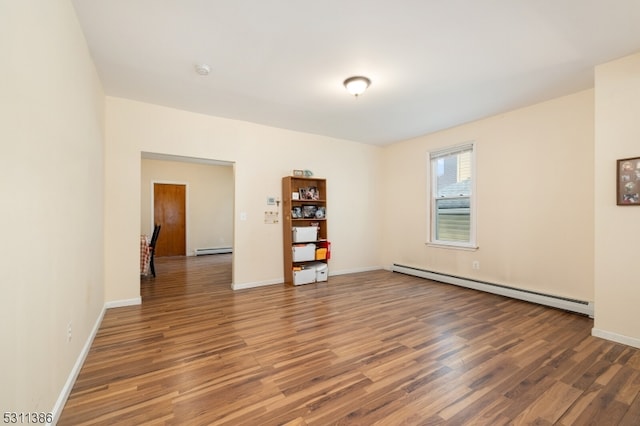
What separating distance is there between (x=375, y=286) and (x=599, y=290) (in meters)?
2.68

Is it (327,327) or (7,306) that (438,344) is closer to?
(327,327)

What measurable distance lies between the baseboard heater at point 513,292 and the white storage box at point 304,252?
2.03 m

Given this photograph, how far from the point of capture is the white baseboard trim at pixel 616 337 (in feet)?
8.18

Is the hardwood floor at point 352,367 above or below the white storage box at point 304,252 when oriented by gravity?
below

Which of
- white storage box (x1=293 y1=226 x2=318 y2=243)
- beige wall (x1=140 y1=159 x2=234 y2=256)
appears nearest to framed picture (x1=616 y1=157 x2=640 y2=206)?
white storage box (x1=293 y1=226 x2=318 y2=243)

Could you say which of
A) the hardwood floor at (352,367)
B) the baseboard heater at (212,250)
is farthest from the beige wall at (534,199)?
the baseboard heater at (212,250)

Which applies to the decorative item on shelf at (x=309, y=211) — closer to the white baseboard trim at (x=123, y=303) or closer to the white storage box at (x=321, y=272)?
the white storage box at (x=321, y=272)

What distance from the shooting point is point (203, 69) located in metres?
2.80

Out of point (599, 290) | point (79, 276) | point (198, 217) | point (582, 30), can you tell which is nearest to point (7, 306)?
point (79, 276)

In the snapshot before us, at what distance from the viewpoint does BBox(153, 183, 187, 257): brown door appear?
754 cm

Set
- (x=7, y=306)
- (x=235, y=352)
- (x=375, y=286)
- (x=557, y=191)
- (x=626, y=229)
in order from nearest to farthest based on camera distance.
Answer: (x=7, y=306) → (x=235, y=352) → (x=626, y=229) → (x=557, y=191) → (x=375, y=286)

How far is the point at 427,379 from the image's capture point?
6.58 ft

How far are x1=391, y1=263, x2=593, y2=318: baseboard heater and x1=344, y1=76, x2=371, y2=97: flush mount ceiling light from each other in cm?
343

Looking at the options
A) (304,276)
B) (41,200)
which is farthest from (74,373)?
(304,276)
